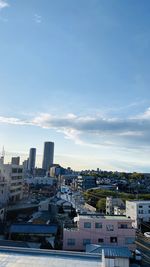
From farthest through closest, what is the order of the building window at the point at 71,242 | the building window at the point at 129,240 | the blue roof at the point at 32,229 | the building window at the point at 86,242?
the blue roof at the point at 32,229, the building window at the point at 129,240, the building window at the point at 86,242, the building window at the point at 71,242

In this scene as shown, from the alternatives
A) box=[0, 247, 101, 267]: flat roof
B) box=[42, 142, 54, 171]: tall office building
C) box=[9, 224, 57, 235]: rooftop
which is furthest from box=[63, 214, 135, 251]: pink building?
box=[42, 142, 54, 171]: tall office building

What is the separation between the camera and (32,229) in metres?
23.9

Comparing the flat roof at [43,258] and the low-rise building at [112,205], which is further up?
the flat roof at [43,258]

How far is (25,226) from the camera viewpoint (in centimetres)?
2420

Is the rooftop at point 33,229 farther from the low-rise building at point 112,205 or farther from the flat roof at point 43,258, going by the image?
the low-rise building at point 112,205

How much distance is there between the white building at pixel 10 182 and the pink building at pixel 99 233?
64.4 feet

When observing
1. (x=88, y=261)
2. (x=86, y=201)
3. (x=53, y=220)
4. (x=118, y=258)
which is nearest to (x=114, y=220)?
(x=118, y=258)

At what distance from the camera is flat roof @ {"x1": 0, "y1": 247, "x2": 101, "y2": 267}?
947 centimetres

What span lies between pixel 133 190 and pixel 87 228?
2064 inches

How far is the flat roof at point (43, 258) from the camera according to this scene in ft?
31.1

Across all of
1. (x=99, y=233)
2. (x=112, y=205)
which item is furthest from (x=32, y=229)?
(x=112, y=205)

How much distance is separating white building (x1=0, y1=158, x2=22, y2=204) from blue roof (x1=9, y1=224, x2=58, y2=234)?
15892 millimetres

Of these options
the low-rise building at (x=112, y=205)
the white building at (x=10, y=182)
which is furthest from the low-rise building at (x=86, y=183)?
the low-rise building at (x=112, y=205)

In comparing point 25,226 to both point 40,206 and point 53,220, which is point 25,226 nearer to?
point 53,220
